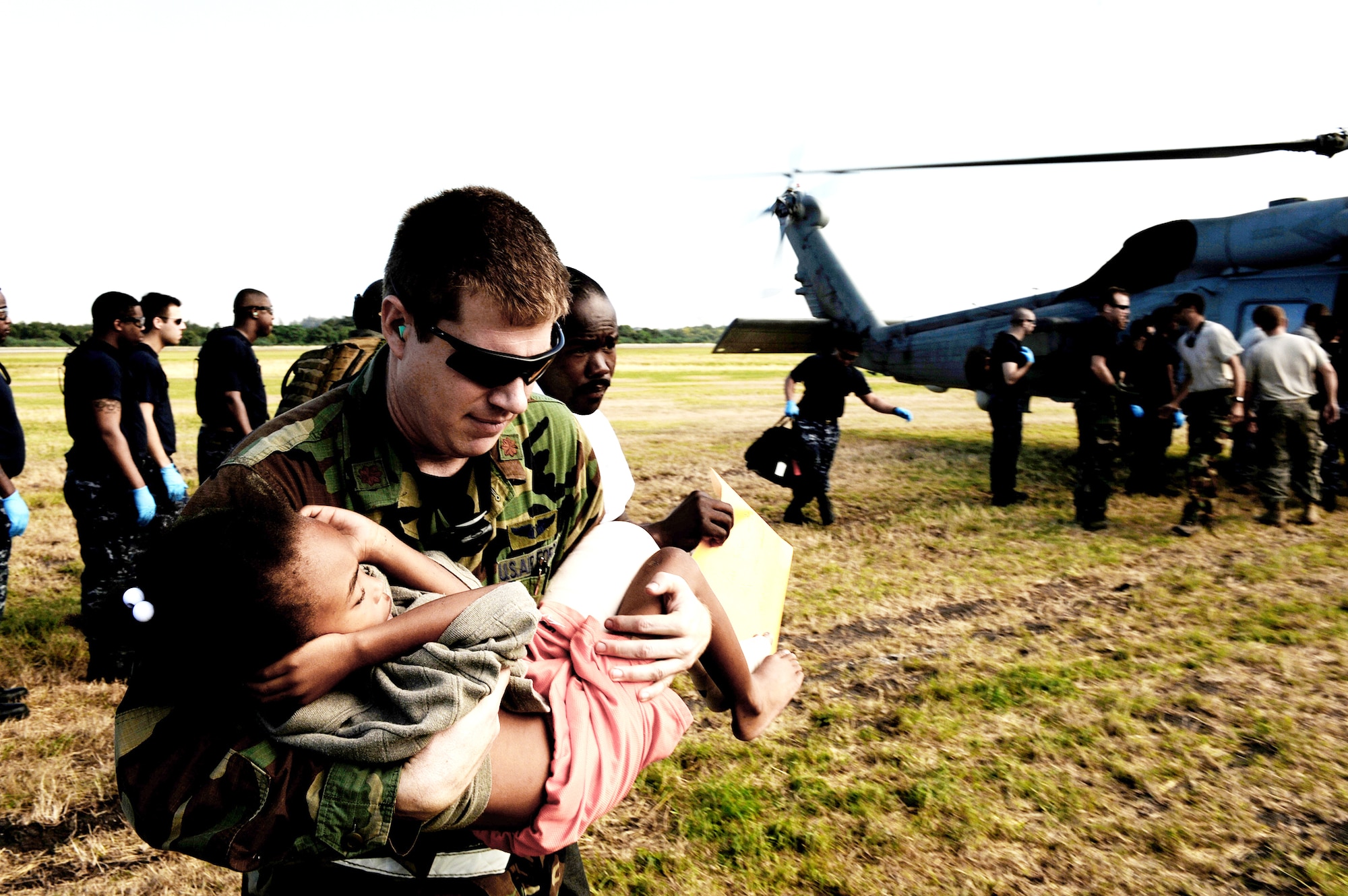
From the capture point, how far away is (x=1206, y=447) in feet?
25.1

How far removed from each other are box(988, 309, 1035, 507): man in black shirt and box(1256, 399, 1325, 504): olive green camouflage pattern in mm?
2241

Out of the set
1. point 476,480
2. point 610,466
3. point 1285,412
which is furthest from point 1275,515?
point 476,480

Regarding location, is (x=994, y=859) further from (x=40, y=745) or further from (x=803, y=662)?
(x=40, y=745)

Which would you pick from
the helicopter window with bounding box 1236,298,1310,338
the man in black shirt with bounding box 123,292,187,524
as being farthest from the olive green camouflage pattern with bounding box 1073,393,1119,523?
the man in black shirt with bounding box 123,292,187,524

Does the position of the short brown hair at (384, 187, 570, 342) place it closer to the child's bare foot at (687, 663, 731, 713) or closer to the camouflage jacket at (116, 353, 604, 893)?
the camouflage jacket at (116, 353, 604, 893)

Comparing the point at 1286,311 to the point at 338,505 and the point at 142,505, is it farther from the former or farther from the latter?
the point at 142,505

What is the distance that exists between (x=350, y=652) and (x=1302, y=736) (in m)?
4.57

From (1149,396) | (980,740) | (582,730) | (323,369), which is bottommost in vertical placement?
(980,740)

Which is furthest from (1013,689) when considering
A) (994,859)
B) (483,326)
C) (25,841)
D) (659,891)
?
(25,841)

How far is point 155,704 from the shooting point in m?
1.11

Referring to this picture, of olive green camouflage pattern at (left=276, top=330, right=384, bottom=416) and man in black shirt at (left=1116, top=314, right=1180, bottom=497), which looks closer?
olive green camouflage pattern at (left=276, top=330, right=384, bottom=416)

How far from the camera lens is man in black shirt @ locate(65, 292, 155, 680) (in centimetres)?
428

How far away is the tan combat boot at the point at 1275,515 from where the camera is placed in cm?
783

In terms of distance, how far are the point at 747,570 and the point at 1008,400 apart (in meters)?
6.99
